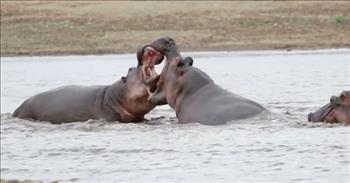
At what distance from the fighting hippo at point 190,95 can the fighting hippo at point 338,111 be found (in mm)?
551

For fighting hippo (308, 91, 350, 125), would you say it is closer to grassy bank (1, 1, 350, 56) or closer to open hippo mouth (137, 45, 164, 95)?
open hippo mouth (137, 45, 164, 95)

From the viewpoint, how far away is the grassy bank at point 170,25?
27141mm

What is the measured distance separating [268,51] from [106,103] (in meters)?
15.5

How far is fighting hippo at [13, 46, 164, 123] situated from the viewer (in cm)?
1028

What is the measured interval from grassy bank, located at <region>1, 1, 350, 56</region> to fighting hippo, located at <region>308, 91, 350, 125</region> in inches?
654

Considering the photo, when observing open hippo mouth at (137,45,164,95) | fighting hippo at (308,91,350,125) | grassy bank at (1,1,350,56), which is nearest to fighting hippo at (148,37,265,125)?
open hippo mouth at (137,45,164,95)

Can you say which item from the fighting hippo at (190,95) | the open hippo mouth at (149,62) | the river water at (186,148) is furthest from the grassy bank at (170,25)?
the fighting hippo at (190,95)

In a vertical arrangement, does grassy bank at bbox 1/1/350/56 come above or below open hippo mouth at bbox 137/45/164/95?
below

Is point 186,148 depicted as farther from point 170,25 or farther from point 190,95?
point 170,25

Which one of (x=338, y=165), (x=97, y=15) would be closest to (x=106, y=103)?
(x=338, y=165)

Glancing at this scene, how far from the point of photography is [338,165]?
7.24m

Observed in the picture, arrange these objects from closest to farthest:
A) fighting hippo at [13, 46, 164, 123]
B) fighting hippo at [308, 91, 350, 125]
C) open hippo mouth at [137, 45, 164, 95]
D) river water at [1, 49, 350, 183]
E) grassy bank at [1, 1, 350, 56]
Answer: river water at [1, 49, 350, 183], fighting hippo at [308, 91, 350, 125], open hippo mouth at [137, 45, 164, 95], fighting hippo at [13, 46, 164, 123], grassy bank at [1, 1, 350, 56]

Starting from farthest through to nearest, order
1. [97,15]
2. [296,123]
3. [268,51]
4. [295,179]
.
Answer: [97,15] → [268,51] → [296,123] → [295,179]

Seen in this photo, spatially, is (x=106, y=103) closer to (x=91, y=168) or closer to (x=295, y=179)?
(x=91, y=168)
